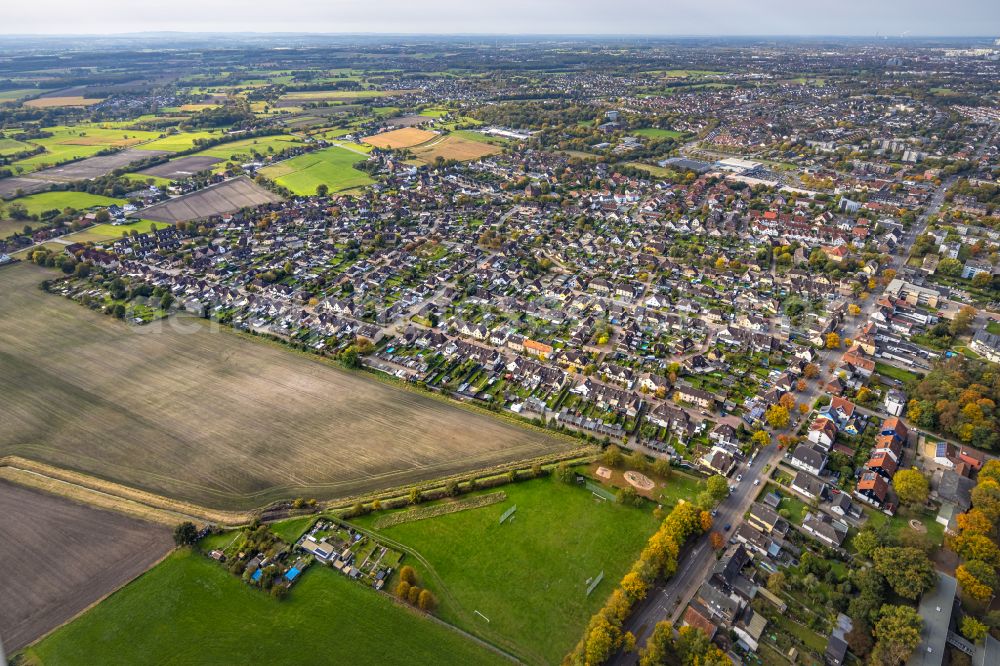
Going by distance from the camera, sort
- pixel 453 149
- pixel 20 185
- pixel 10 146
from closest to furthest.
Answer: pixel 20 185 < pixel 10 146 < pixel 453 149

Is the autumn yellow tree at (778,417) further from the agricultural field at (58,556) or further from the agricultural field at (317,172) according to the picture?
the agricultural field at (317,172)

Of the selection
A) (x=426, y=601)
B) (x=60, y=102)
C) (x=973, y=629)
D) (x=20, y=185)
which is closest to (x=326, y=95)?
(x=60, y=102)

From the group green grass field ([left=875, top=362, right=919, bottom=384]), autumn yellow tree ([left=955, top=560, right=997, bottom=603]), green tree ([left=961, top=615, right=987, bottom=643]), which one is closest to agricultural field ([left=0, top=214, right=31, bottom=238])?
green tree ([left=961, top=615, right=987, bottom=643])

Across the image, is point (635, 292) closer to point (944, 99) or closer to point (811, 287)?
point (811, 287)

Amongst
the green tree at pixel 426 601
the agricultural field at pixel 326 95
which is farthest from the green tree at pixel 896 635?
the agricultural field at pixel 326 95

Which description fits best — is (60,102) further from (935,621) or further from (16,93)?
(935,621)

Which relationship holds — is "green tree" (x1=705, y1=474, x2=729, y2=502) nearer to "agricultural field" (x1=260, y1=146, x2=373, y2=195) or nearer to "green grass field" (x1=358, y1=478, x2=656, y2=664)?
"green grass field" (x1=358, y1=478, x2=656, y2=664)
